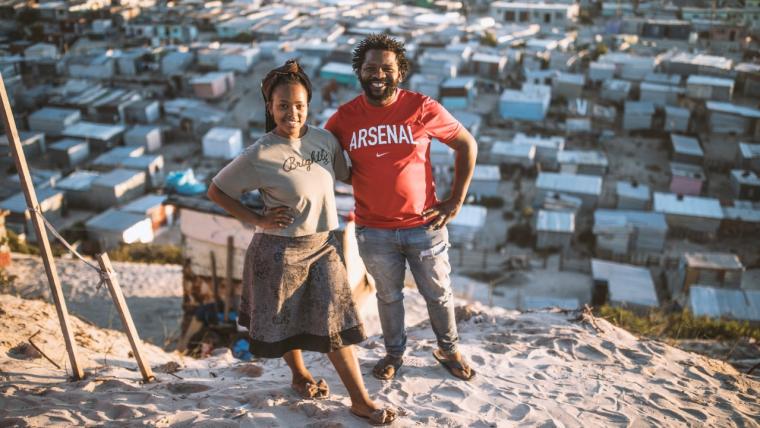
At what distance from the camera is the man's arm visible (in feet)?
10.1

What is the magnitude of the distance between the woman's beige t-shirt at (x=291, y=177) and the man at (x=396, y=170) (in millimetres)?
254

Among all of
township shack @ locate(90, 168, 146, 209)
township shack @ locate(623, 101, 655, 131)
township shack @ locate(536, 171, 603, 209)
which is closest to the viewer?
township shack @ locate(536, 171, 603, 209)

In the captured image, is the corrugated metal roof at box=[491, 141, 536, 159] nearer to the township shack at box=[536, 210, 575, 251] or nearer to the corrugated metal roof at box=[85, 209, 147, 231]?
the township shack at box=[536, 210, 575, 251]

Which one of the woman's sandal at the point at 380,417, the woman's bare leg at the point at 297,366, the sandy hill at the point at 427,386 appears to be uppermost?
the woman's bare leg at the point at 297,366

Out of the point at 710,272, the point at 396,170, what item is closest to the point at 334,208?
the point at 396,170

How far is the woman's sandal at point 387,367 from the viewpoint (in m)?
3.42

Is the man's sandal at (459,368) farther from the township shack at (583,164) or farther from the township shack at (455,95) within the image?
the township shack at (455,95)

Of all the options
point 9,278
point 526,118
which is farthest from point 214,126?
point 9,278

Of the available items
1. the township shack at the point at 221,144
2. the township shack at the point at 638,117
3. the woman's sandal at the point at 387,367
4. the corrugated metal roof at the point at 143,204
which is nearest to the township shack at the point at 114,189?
the corrugated metal roof at the point at 143,204

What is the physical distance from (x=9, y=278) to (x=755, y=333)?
8.07 meters

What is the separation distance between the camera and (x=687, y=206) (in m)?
16.4

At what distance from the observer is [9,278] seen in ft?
22.9

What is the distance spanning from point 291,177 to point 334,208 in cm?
27

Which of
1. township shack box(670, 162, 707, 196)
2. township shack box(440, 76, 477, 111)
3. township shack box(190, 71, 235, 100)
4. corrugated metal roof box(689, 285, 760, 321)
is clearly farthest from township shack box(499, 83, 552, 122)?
corrugated metal roof box(689, 285, 760, 321)
